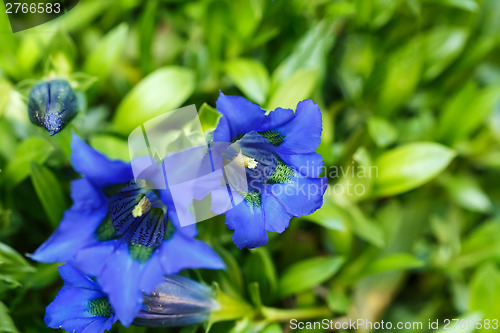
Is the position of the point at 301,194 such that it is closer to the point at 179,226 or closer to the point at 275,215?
the point at 275,215

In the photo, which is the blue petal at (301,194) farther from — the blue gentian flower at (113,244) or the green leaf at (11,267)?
the green leaf at (11,267)

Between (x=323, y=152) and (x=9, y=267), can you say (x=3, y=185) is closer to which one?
(x=9, y=267)

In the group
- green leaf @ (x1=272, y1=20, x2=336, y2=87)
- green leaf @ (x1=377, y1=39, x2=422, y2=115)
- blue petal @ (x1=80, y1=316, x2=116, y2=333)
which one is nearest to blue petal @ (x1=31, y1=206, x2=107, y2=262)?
blue petal @ (x1=80, y1=316, x2=116, y2=333)

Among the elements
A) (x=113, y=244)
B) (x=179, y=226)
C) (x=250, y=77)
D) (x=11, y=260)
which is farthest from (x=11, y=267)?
(x=250, y=77)

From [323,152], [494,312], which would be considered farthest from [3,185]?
[494,312]

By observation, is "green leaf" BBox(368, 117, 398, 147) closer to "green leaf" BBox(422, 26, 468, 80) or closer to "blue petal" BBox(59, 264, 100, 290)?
"green leaf" BBox(422, 26, 468, 80)
